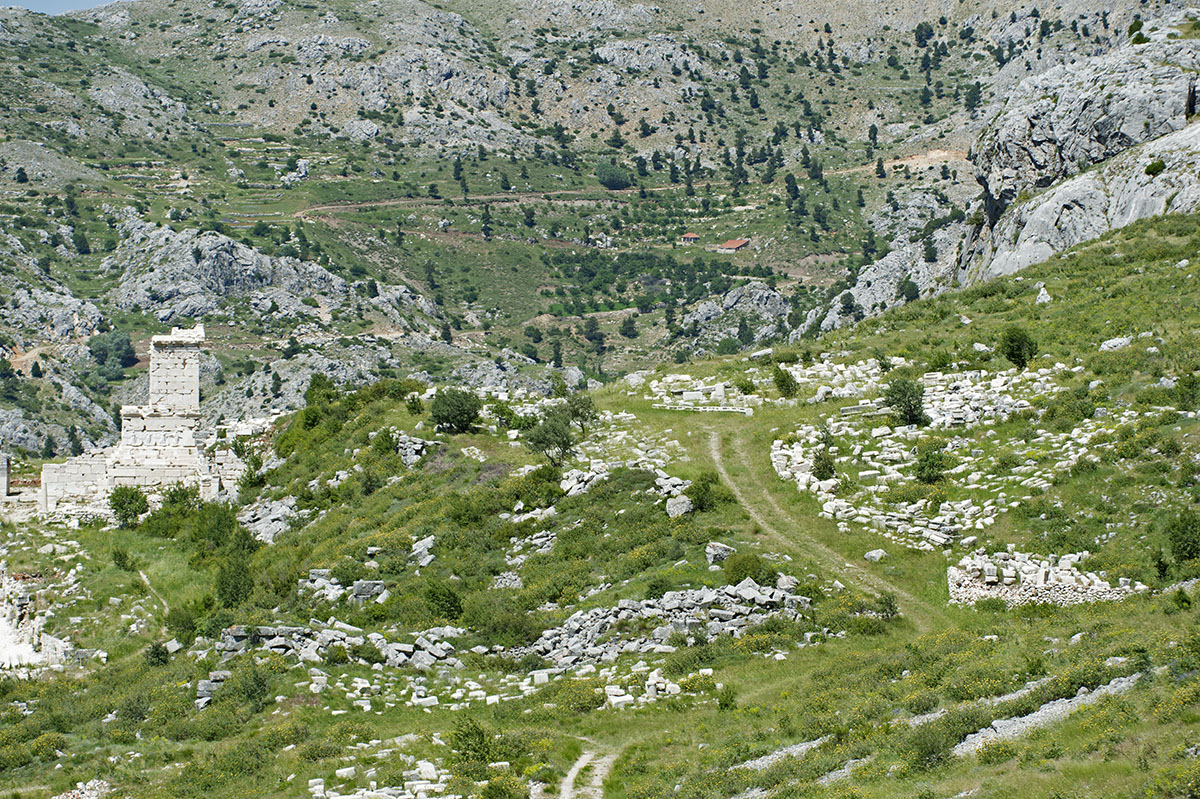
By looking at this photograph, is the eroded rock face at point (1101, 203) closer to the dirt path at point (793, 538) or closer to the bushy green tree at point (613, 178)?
the dirt path at point (793, 538)

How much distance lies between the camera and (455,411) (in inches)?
1657

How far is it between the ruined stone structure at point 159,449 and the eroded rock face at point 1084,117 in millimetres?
47698

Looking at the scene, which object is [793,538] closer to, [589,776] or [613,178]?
[589,776]

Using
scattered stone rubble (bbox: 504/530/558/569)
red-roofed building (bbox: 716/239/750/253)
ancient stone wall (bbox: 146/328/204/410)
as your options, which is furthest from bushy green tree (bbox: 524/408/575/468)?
red-roofed building (bbox: 716/239/750/253)

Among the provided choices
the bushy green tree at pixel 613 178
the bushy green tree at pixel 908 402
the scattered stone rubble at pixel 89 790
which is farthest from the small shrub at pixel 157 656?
the bushy green tree at pixel 613 178

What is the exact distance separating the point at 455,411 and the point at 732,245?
125 meters

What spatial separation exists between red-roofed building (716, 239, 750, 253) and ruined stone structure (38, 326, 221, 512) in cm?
11941

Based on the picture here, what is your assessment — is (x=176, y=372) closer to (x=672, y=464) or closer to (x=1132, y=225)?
(x=672, y=464)

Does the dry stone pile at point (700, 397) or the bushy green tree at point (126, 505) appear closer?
the dry stone pile at point (700, 397)

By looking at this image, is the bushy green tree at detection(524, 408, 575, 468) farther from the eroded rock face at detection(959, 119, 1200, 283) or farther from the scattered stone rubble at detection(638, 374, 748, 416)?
the eroded rock face at detection(959, 119, 1200, 283)

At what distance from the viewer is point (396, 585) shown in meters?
31.7

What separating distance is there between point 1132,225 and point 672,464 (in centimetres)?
2872

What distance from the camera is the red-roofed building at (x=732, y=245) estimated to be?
529 ft

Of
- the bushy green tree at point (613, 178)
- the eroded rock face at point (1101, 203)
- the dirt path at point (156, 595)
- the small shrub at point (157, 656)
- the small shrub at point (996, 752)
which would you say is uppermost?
the bushy green tree at point (613, 178)
